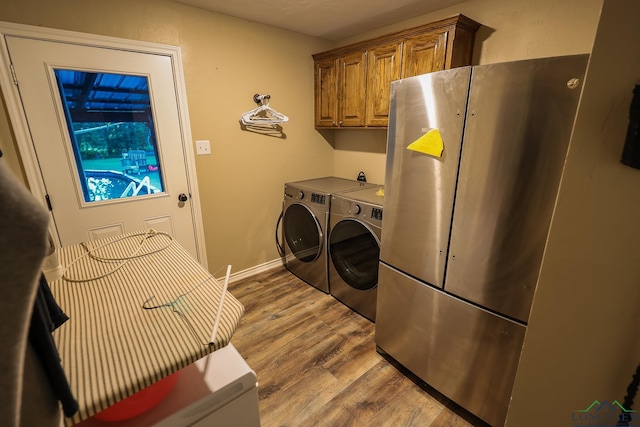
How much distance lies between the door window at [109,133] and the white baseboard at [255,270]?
112 cm

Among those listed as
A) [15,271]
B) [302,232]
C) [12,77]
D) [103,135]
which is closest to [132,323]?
[15,271]

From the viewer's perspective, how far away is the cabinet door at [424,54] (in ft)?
6.08

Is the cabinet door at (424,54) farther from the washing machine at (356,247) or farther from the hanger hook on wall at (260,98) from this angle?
the hanger hook on wall at (260,98)

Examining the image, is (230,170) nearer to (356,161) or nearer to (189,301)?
(356,161)

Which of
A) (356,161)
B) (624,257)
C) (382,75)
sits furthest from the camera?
(356,161)

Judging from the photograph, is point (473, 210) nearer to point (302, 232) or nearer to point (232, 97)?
point (302, 232)

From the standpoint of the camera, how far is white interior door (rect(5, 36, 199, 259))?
5.51 ft

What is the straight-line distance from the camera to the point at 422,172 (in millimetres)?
1360

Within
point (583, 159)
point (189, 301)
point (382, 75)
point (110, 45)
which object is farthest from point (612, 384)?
point (110, 45)

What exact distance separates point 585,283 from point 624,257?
0.10 metres

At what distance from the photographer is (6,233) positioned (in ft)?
0.80

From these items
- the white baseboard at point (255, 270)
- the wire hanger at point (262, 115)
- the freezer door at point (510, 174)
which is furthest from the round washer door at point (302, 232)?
the freezer door at point (510, 174)

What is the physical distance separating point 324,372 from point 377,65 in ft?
7.51

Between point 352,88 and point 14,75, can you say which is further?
point 352,88
